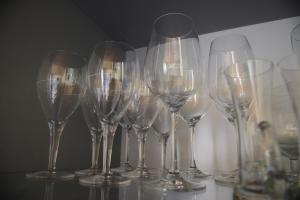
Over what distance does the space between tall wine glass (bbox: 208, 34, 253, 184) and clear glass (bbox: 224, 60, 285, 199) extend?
32cm

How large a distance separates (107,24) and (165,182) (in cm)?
79

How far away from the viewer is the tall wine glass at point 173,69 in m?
0.51

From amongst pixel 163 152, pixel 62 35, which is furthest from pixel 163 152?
pixel 62 35

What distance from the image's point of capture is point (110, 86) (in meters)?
0.52

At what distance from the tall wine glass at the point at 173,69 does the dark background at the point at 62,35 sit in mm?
375

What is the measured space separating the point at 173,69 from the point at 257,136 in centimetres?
28

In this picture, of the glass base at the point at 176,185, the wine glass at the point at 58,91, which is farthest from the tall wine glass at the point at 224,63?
the wine glass at the point at 58,91

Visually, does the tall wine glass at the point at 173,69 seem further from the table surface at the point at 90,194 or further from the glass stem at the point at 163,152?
the glass stem at the point at 163,152

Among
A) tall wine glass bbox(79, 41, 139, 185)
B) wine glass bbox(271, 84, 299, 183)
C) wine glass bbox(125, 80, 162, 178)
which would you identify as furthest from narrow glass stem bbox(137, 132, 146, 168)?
wine glass bbox(271, 84, 299, 183)

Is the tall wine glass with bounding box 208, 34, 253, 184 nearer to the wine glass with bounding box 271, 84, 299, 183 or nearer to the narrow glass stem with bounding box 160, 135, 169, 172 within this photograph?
the narrow glass stem with bounding box 160, 135, 169, 172

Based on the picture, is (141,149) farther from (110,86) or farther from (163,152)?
(110,86)

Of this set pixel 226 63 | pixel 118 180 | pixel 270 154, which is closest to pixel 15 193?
pixel 118 180

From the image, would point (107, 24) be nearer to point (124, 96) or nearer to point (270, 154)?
point (124, 96)

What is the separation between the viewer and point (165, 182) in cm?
45
